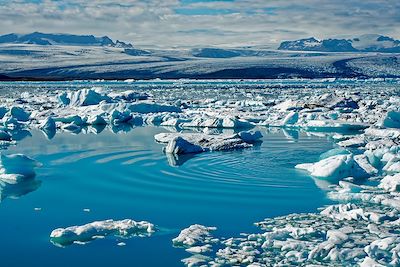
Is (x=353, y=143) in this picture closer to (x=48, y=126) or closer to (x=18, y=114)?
(x=48, y=126)

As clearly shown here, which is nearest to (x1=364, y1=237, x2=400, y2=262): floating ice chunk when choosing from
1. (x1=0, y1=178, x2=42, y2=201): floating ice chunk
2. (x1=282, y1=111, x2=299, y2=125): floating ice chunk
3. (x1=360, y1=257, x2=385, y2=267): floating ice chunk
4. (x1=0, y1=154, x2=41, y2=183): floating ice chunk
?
(x1=360, y1=257, x2=385, y2=267): floating ice chunk

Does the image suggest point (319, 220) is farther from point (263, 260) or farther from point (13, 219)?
point (13, 219)

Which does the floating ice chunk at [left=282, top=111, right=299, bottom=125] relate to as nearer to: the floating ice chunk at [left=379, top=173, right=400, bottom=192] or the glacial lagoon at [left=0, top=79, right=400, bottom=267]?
the glacial lagoon at [left=0, top=79, right=400, bottom=267]

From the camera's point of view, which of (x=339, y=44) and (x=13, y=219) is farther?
(x=339, y=44)

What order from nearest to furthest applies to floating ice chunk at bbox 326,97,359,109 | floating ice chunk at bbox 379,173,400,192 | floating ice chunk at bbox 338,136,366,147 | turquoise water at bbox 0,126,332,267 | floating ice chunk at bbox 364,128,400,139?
turquoise water at bbox 0,126,332,267
floating ice chunk at bbox 379,173,400,192
floating ice chunk at bbox 338,136,366,147
floating ice chunk at bbox 364,128,400,139
floating ice chunk at bbox 326,97,359,109

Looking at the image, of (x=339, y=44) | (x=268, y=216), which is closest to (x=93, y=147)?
(x=268, y=216)

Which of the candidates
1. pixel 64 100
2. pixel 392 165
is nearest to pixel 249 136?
pixel 392 165
